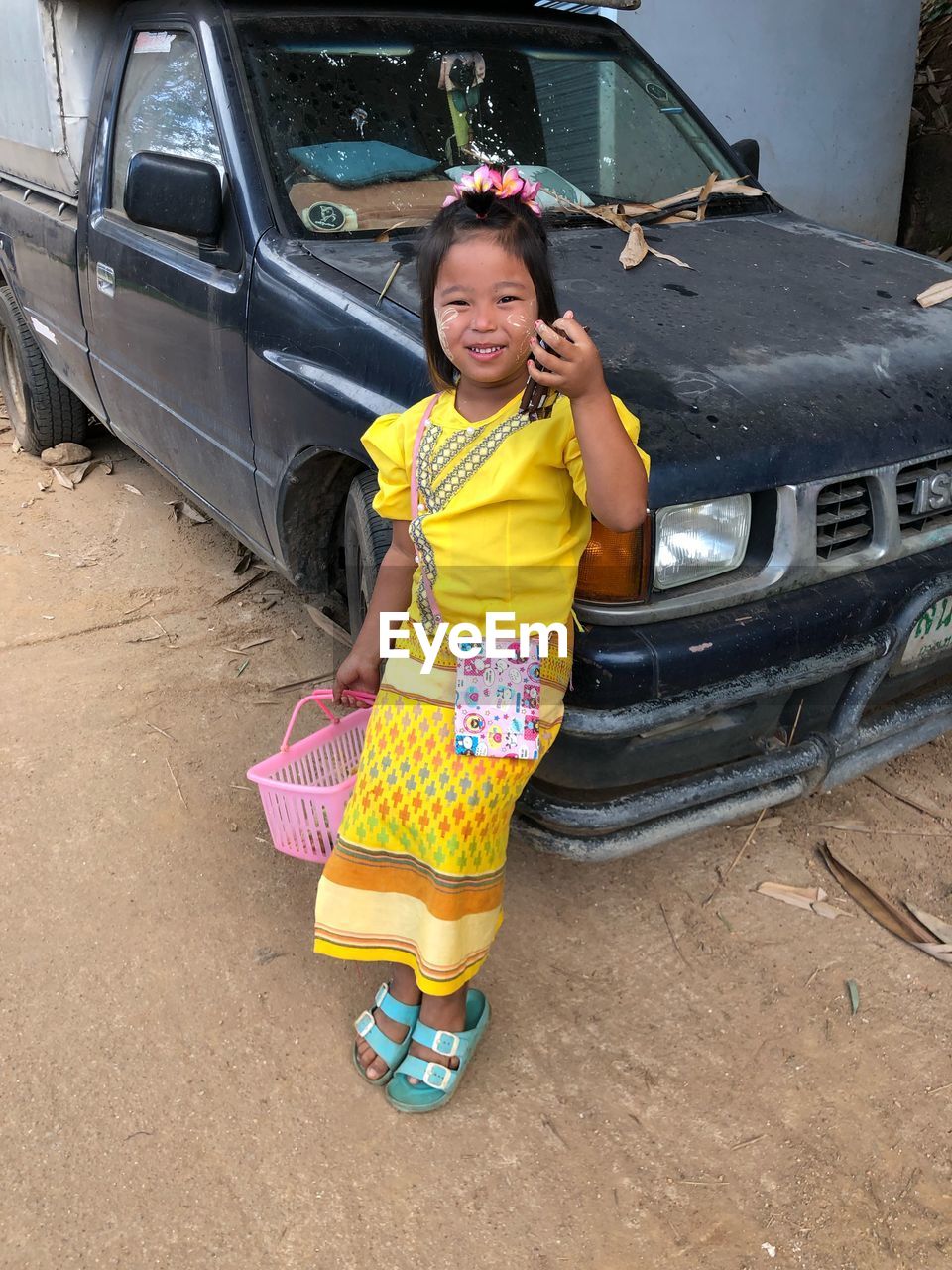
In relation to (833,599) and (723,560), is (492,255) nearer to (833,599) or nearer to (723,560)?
(723,560)

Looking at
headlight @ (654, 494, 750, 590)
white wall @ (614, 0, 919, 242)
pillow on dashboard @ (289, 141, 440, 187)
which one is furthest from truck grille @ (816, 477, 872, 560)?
white wall @ (614, 0, 919, 242)

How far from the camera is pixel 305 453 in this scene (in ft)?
9.13

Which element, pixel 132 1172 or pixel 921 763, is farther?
pixel 921 763

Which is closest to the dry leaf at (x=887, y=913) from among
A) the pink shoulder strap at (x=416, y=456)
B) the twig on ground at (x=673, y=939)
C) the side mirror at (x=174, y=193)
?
the twig on ground at (x=673, y=939)

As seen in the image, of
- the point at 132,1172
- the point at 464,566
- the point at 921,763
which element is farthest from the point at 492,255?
the point at 921,763

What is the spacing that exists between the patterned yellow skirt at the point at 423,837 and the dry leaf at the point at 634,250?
129 cm

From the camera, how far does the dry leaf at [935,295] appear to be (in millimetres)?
2748

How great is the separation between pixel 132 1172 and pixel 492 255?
1720mm

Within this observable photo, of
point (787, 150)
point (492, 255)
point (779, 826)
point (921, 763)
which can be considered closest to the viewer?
point (492, 255)

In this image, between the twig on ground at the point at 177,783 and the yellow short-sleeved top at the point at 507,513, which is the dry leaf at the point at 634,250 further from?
the twig on ground at the point at 177,783

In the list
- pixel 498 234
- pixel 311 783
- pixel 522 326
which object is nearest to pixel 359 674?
pixel 311 783

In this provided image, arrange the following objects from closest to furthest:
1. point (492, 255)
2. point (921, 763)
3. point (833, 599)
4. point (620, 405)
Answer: point (492, 255) → point (620, 405) → point (833, 599) → point (921, 763)

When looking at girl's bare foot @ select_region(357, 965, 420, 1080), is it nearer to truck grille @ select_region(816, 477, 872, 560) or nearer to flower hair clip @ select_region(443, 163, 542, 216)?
truck grille @ select_region(816, 477, 872, 560)

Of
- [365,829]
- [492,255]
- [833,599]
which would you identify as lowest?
[365,829]
